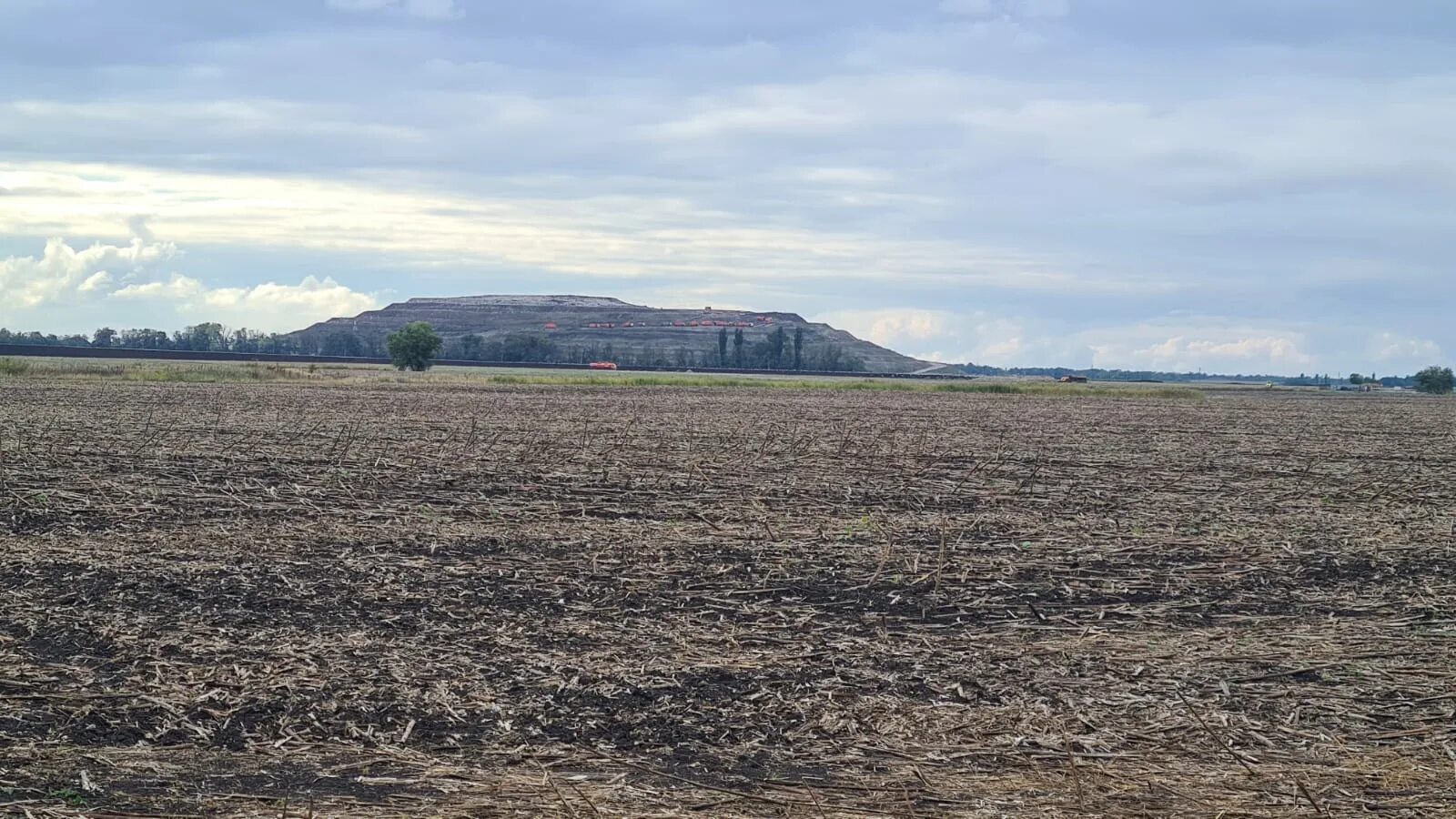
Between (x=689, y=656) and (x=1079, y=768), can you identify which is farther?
(x=689, y=656)

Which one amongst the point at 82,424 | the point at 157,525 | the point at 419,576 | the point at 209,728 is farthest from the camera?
A: the point at 82,424

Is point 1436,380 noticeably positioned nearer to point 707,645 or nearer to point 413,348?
point 413,348

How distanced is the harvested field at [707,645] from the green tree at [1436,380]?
138m

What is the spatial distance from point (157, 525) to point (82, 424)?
1522 cm

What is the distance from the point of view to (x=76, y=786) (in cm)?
526

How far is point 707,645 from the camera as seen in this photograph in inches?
307

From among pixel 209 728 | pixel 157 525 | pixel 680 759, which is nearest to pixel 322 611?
pixel 209 728

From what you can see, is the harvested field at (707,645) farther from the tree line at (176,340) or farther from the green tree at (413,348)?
the tree line at (176,340)

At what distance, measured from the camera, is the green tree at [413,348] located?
97625 mm

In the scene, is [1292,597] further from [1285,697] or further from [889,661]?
[889,661]

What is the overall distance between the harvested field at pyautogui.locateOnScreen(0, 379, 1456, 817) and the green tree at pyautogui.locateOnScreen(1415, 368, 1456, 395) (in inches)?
5423

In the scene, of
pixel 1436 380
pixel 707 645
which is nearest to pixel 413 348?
pixel 707 645

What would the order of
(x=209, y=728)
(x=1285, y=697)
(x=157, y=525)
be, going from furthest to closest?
(x=157, y=525), (x=1285, y=697), (x=209, y=728)

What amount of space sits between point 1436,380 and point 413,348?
116885 mm
